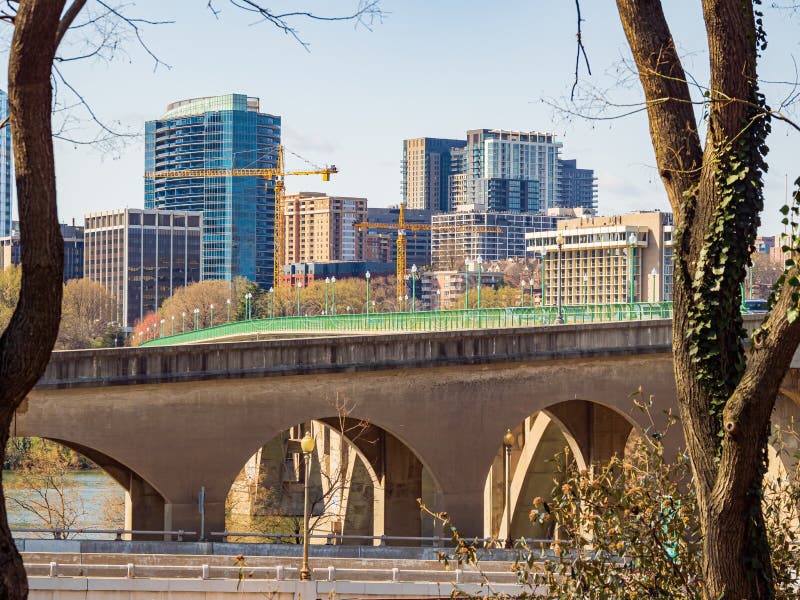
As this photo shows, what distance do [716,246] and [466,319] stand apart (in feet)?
120

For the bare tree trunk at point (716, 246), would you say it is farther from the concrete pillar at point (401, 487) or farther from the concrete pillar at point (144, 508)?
the concrete pillar at point (401, 487)

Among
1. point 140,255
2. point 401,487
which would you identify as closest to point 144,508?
point 401,487

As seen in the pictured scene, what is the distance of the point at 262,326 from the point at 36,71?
2471 inches

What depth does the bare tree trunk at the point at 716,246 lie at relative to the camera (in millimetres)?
7559

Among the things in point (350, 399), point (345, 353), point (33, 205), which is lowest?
point (350, 399)

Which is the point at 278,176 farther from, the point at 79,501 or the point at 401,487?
the point at 401,487

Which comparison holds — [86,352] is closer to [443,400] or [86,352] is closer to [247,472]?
[443,400]

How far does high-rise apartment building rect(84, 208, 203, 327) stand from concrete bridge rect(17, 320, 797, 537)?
5519 inches

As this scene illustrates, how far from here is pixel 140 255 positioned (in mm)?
174625

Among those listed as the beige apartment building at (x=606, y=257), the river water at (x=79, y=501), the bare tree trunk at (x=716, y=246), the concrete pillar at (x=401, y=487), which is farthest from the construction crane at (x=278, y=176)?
the bare tree trunk at (x=716, y=246)

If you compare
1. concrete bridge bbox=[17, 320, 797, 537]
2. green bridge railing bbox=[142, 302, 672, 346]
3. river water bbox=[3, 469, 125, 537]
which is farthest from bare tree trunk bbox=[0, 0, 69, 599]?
river water bbox=[3, 469, 125, 537]

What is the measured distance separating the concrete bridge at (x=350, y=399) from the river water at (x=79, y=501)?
14065 mm

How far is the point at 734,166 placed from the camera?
7.86 meters

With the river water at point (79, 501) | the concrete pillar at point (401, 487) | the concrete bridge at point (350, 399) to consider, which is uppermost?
the concrete bridge at point (350, 399)
